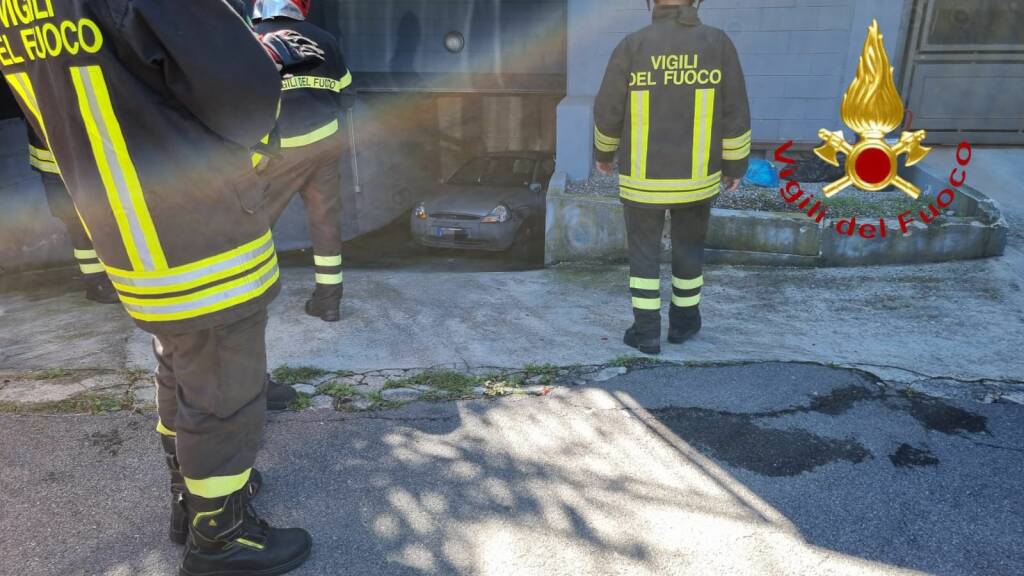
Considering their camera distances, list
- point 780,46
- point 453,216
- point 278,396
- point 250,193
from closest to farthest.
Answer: point 250,193, point 278,396, point 780,46, point 453,216

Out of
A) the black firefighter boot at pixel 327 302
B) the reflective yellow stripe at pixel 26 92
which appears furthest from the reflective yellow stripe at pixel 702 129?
the reflective yellow stripe at pixel 26 92

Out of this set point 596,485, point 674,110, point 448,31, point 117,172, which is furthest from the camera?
point 448,31

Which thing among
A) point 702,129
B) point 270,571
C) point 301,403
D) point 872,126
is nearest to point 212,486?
point 270,571

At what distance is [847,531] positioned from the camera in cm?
251

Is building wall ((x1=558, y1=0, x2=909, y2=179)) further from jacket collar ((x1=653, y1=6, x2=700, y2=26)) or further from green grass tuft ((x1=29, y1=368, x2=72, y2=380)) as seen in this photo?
green grass tuft ((x1=29, y1=368, x2=72, y2=380))

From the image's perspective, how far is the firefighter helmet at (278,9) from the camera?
386 cm

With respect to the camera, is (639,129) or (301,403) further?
(639,129)

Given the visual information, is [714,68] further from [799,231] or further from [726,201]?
[726,201]

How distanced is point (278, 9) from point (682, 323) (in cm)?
288

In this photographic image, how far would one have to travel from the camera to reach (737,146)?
387 centimetres

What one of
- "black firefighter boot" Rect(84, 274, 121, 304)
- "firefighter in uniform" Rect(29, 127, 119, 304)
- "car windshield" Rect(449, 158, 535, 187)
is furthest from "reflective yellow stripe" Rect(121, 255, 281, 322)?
"car windshield" Rect(449, 158, 535, 187)

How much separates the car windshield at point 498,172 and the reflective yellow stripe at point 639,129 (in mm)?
6204

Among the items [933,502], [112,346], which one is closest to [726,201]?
[933,502]

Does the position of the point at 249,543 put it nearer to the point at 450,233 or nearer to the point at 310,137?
the point at 310,137
